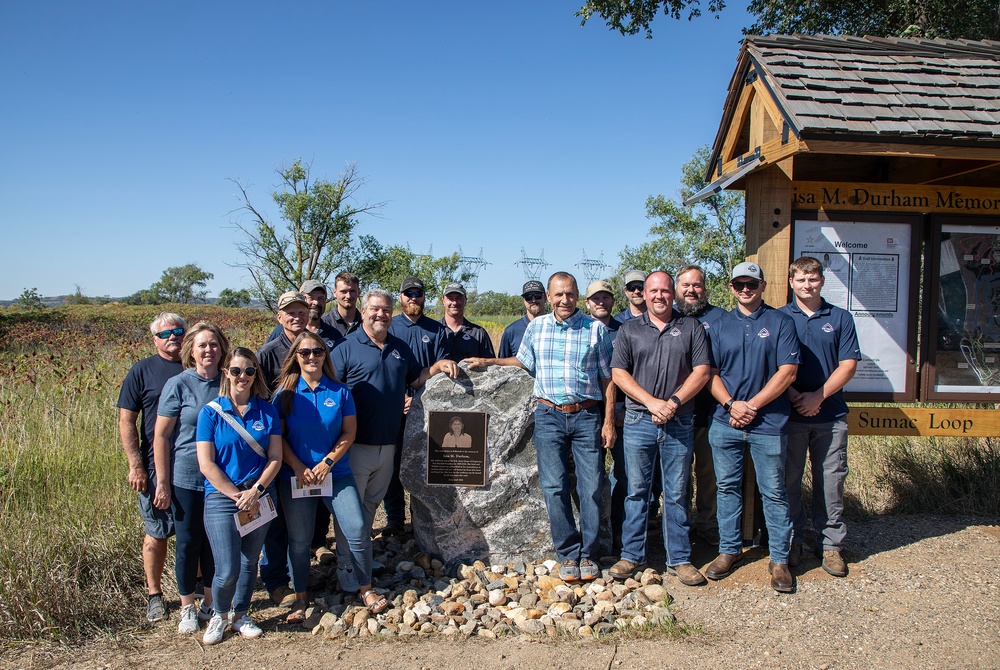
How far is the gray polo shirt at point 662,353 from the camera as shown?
Result: 4.25 m

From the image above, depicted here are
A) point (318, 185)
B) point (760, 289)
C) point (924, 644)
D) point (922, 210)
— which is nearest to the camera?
point (924, 644)

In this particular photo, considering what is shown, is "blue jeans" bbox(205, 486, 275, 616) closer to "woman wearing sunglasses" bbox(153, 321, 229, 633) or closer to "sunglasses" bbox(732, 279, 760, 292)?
"woman wearing sunglasses" bbox(153, 321, 229, 633)

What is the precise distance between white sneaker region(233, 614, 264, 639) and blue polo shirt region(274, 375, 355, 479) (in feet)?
2.86

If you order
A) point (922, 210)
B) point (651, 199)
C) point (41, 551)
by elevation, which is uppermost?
point (651, 199)

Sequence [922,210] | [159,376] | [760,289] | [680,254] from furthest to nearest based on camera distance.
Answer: [680,254] < [922,210] < [760,289] < [159,376]

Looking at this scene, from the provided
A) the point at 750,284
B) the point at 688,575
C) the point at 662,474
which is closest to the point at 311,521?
the point at 662,474

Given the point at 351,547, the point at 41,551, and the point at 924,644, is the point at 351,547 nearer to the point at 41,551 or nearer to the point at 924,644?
the point at 41,551

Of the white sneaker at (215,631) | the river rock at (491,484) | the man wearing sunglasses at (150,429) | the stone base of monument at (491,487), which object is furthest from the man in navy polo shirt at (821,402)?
the man wearing sunglasses at (150,429)

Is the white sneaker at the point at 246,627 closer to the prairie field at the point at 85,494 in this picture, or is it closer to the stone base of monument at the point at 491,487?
the prairie field at the point at 85,494

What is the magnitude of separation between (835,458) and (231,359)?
4035 millimetres

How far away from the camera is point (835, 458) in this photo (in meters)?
4.43

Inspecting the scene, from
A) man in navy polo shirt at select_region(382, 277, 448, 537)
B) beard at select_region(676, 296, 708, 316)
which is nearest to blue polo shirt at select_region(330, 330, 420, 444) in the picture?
man in navy polo shirt at select_region(382, 277, 448, 537)

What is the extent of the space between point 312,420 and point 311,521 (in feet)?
2.22

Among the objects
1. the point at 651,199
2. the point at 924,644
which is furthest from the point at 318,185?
the point at 924,644
